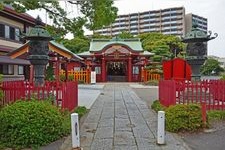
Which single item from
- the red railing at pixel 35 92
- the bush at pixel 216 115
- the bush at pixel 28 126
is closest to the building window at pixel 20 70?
the red railing at pixel 35 92

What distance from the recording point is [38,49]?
12.8 metres

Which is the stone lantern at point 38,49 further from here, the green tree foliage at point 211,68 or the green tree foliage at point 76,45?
the green tree foliage at point 76,45

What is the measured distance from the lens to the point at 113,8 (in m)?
13.2

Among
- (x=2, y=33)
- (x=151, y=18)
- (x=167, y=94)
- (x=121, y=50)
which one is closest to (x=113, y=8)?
(x=167, y=94)

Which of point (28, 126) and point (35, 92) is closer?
point (28, 126)

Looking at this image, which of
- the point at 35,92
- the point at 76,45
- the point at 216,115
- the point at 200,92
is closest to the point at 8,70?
the point at 35,92

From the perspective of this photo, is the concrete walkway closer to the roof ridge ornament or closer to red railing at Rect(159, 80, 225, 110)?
red railing at Rect(159, 80, 225, 110)

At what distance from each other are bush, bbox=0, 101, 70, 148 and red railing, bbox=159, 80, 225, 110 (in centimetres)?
449

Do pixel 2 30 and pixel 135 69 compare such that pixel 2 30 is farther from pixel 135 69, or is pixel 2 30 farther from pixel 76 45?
pixel 76 45

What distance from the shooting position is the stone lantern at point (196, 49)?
1348 centimetres

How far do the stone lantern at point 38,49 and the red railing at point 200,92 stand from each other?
5219 millimetres

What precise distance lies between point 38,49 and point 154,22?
258 ft

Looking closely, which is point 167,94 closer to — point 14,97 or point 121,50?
point 14,97

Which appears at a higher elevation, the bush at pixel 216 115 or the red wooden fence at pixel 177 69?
the red wooden fence at pixel 177 69
